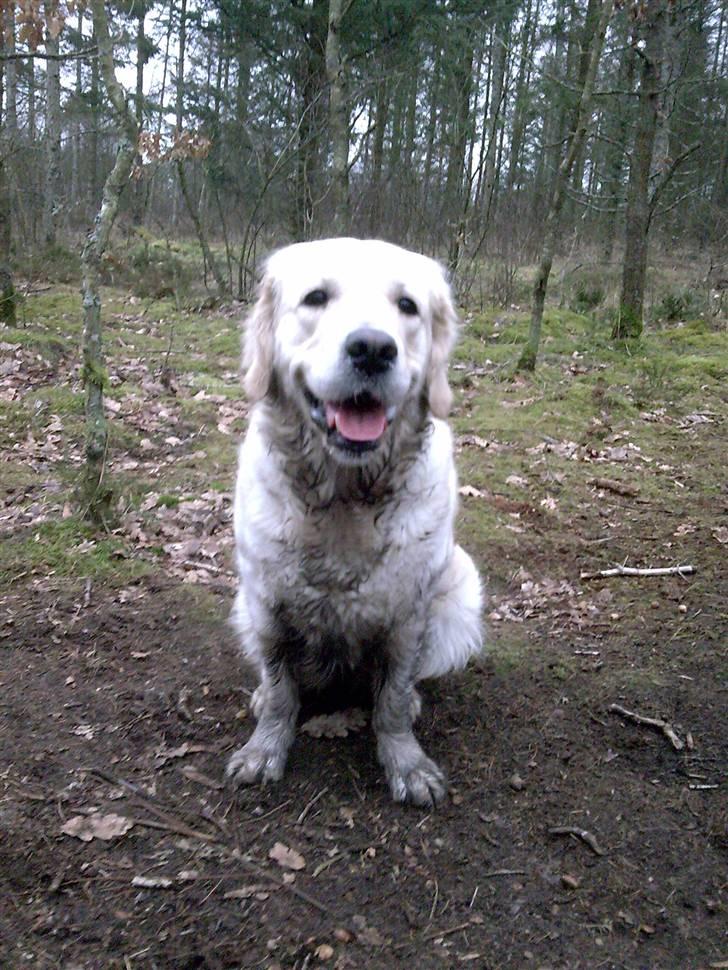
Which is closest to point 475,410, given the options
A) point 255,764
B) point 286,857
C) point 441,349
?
point 441,349

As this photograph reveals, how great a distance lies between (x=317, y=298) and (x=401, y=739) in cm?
144

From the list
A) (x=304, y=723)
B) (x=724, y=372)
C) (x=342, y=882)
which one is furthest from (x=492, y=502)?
(x=724, y=372)

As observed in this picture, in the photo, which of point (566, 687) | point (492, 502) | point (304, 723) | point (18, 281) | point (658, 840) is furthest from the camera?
point (18, 281)

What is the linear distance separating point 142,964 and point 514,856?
103 centimetres

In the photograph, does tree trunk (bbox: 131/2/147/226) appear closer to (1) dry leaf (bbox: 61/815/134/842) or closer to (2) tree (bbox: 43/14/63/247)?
(2) tree (bbox: 43/14/63/247)

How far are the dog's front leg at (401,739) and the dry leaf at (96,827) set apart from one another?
0.81m

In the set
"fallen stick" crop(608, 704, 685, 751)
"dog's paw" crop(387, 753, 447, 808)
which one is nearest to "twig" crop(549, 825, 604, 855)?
"dog's paw" crop(387, 753, 447, 808)

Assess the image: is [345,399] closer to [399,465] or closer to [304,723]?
[399,465]

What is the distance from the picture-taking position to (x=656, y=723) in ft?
9.18

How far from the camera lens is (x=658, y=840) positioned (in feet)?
7.58

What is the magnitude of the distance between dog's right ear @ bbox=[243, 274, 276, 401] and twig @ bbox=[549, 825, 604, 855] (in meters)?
1.58

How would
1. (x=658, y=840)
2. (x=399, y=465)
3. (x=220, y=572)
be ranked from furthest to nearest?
(x=220, y=572) → (x=399, y=465) → (x=658, y=840)

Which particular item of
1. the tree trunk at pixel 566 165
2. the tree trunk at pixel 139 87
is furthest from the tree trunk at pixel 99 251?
the tree trunk at pixel 139 87

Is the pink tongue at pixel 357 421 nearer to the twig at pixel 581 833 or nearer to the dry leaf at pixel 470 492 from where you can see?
the twig at pixel 581 833
